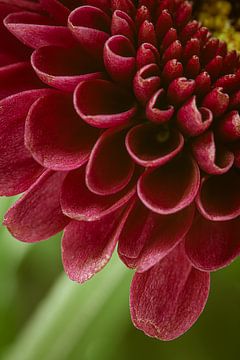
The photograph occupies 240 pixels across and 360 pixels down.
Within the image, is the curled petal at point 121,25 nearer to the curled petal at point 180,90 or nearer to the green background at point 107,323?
the curled petal at point 180,90

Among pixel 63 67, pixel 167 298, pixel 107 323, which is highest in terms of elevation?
pixel 63 67

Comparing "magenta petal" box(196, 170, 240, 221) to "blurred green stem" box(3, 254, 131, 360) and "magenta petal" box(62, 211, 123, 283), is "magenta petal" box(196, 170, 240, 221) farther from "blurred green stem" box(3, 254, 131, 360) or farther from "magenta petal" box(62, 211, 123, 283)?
"blurred green stem" box(3, 254, 131, 360)

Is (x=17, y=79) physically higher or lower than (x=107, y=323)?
higher

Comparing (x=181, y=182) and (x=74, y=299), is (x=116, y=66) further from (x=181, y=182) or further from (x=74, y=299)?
(x=74, y=299)

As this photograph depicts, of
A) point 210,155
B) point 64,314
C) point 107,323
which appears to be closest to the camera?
point 210,155

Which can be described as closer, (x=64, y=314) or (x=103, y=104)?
(x=103, y=104)

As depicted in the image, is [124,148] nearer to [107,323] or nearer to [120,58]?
[120,58]

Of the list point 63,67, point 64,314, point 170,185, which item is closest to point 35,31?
point 63,67
